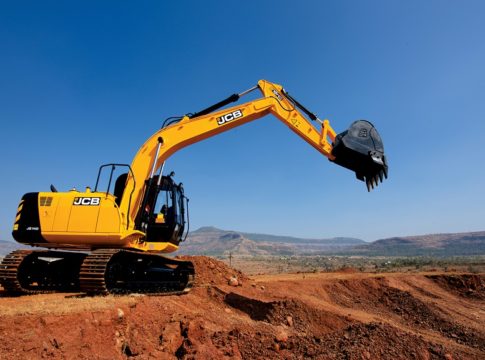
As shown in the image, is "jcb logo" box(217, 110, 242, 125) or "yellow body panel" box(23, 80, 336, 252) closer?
"yellow body panel" box(23, 80, 336, 252)

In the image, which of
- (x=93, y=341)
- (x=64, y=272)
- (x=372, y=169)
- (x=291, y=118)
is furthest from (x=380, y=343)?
(x=64, y=272)

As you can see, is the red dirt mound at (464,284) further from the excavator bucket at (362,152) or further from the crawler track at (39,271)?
the crawler track at (39,271)

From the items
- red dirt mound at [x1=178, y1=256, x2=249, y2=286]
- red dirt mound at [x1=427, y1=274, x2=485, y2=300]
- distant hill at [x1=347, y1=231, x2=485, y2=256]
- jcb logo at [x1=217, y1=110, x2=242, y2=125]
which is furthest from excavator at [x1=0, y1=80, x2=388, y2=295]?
distant hill at [x1=347, y1=231, x2=485, y2=256]

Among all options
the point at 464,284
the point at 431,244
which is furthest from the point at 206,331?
the point at 431,244

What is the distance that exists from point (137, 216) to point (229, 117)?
4.02 meters

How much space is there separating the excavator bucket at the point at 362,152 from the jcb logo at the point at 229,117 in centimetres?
306

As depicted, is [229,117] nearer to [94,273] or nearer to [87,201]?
[87,201]

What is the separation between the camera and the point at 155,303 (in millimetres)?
8891

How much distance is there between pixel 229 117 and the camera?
11711 millimetres

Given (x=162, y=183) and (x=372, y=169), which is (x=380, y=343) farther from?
(x=162, y=183)

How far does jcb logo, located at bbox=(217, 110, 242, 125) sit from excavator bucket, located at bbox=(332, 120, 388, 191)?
10.0 ft

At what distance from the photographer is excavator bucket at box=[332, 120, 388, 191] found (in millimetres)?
10812

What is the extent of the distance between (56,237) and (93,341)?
437 centimetres

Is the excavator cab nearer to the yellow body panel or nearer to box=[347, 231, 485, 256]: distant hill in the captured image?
the yellow body panel
